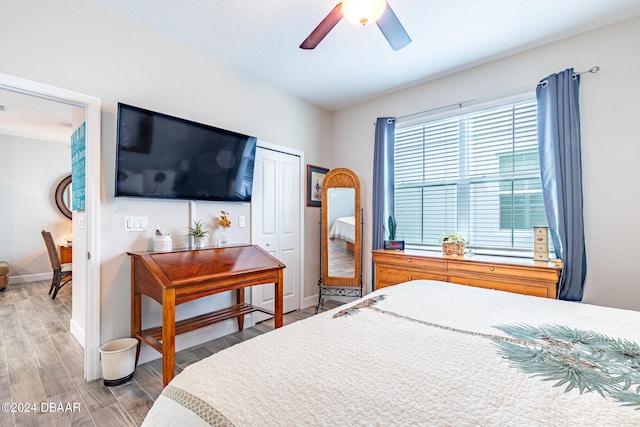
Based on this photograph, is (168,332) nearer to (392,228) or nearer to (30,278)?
(392,228)

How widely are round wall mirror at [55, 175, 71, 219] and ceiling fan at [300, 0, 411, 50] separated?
6043 millimetres

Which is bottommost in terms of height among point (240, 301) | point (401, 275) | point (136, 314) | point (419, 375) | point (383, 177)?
point (240, 301)

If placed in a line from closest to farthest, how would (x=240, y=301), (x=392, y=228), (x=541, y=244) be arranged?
1. (x=541, y=244)
2. (x=240, y=301)
3. (x=392, y=228)

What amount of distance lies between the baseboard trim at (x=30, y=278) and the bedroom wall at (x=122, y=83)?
4.58 metres

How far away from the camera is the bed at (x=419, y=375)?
764 millimetres

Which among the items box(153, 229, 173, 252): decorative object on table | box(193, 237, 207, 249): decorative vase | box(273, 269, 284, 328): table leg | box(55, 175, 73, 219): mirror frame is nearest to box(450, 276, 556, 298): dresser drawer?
box(273, 269, 284, 328): table leg

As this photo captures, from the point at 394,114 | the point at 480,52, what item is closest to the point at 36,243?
the point at 394,114

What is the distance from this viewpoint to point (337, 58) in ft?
9.52

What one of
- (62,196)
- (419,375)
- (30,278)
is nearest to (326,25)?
(419,375)

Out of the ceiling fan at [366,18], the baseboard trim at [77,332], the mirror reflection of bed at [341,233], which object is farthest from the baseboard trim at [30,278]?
the ceiling fan at [366,18]

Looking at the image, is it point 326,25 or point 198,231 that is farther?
point 198,231

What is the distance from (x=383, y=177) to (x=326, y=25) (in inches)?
85.0

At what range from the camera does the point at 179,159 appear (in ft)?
8.44

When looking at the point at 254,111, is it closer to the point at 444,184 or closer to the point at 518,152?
the point at 444,184
